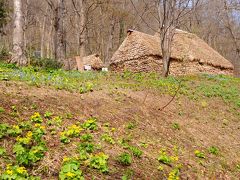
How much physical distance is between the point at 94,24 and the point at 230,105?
24.2m

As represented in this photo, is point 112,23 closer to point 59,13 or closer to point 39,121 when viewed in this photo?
point 59,13

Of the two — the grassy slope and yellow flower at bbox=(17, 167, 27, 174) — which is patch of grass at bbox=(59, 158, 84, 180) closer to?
the grassy slope

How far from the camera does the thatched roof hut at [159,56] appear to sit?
1981 centimetres

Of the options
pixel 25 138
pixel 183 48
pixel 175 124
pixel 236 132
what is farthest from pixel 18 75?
pixel 183 48

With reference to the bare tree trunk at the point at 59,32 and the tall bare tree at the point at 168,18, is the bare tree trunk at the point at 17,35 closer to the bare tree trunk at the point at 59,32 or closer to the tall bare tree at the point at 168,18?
the bare tree trunk at the point at 59,32

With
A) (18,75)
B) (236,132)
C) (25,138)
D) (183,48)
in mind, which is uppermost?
(183,48)

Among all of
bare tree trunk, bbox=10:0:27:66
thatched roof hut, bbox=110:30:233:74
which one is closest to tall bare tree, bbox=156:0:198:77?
thatched roof hut, bbox=110:30:233:74

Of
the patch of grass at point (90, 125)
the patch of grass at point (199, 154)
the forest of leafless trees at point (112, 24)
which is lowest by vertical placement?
the patch of grass at point (199, 154)

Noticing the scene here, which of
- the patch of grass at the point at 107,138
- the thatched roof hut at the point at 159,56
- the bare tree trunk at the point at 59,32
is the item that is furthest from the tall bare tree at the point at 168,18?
the patch of grass at the point at 107,138

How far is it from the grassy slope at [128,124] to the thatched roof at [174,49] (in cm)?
1026

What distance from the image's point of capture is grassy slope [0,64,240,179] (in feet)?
14.1

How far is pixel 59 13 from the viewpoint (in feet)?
44.8

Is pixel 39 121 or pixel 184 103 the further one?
pixel 184 103

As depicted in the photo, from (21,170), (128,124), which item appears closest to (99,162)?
(21,170)
